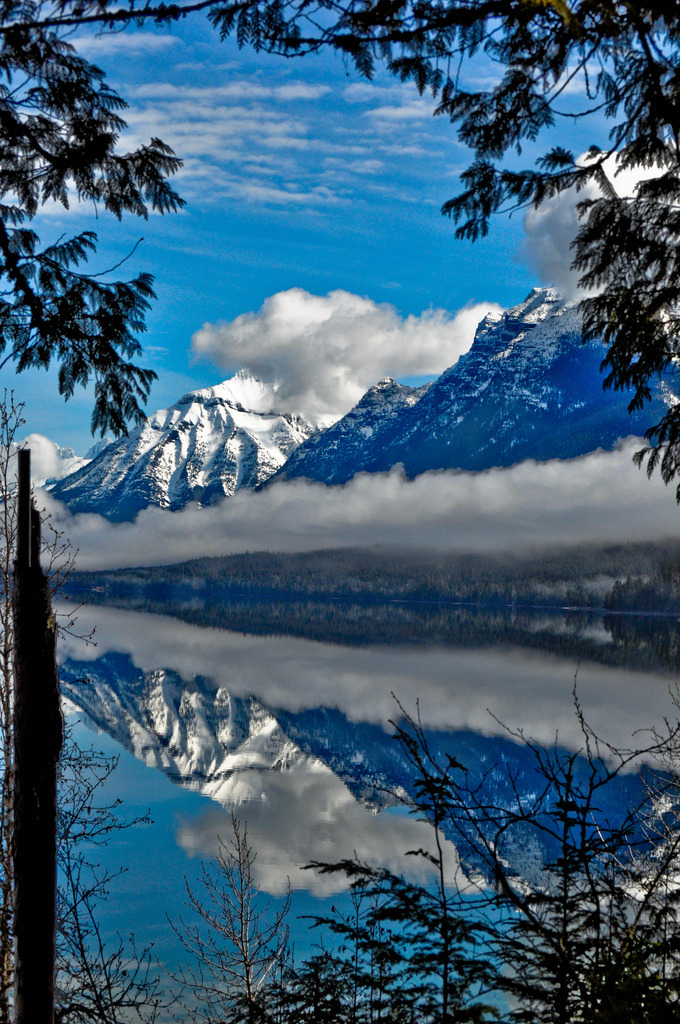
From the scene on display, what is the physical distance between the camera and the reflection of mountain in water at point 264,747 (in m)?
40.2

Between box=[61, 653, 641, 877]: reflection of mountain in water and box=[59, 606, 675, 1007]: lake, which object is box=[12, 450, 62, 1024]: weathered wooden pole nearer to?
box=[59, 606, 675, 1007]: lake

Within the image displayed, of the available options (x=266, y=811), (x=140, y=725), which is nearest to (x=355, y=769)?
(x=266, y=811)

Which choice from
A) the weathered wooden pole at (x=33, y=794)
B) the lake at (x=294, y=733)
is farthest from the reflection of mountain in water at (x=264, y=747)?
the weathered wooden pole at (x=33, y=794)

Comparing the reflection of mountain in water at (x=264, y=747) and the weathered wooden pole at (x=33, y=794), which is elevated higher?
the reflection of mountain in water at (x=264, y=747)

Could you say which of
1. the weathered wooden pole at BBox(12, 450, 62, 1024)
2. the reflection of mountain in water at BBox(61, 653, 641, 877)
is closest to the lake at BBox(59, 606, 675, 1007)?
the reflection of mountain in water at BBox(61, 653, 641, 877)

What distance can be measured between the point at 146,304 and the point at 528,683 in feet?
229

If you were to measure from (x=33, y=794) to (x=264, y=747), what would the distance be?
50.3 metres

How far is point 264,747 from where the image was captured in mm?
51344

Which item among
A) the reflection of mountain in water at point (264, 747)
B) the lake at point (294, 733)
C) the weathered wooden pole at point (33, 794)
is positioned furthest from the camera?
the reflection of mountain in water at point (264, 747)

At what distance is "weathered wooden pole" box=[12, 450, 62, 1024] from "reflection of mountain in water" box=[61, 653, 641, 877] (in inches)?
1115

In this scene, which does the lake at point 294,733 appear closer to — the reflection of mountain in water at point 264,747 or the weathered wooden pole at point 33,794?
the reflection of mountain in water at point 264,747

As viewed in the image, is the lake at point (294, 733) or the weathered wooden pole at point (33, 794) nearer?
the weathered wooden pole at point (33, 794)

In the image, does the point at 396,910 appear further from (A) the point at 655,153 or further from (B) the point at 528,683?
(B) the point at 528,683

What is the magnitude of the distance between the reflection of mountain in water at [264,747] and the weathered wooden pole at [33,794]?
28.3 m
